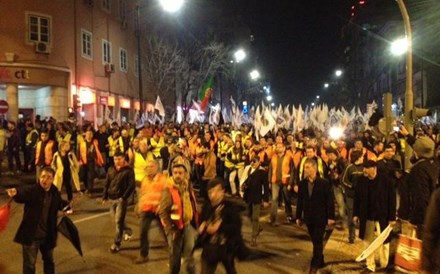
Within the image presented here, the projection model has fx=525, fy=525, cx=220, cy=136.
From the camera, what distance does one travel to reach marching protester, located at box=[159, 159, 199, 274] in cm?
696

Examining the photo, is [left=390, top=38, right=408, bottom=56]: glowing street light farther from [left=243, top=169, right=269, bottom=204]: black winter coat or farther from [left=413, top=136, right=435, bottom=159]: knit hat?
[left=413, top=136, right=435, bottom=159]: knit hat

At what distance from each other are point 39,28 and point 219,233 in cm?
2457

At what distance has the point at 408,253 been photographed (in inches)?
251

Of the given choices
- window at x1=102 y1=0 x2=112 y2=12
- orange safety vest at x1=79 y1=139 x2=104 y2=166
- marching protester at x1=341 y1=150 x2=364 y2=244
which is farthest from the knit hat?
window at x1=102 y1=0 x2=112 y2=12

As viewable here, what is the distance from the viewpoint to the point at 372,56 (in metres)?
77.0

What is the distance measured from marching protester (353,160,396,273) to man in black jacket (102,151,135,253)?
12.8 ft

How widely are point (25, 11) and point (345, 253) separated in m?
23.1

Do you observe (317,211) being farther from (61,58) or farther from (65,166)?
(61,58)

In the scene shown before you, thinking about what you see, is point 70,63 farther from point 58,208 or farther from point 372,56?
point 372,56

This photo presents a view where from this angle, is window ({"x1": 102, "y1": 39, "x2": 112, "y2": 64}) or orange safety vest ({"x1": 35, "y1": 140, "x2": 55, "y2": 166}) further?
window ({"x1": 102, "y1": 39, "x2": 112, "y2": 64})

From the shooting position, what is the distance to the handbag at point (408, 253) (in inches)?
244

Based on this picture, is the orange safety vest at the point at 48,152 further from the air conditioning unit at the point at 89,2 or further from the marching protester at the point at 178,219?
the air conditioning unit at the point at 89,2

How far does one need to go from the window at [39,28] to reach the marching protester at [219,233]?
23966mm

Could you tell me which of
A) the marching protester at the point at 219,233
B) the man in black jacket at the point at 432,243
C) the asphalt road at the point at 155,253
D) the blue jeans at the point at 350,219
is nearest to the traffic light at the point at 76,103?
the asphalt road at the point at 155,253
